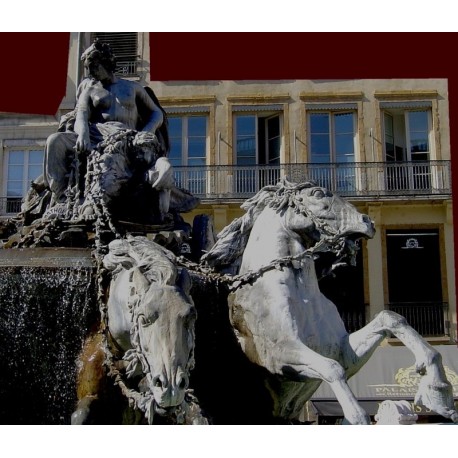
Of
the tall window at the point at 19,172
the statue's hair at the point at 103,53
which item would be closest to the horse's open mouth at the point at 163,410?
the statue's hair at the point at 103,53

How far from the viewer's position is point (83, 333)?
5.55m

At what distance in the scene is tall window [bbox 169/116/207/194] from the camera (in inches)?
911

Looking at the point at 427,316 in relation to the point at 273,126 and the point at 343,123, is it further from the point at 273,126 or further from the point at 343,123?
the point at 273,126

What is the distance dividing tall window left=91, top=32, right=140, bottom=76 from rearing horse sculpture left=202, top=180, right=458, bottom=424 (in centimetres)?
1759

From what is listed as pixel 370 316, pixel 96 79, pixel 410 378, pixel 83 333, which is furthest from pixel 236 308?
pixel 370 316

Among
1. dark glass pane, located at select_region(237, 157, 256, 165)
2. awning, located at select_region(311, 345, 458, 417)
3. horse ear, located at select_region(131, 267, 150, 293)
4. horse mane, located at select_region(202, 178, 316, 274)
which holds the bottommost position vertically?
awning, located at select_region(311, 345, 458, 417)

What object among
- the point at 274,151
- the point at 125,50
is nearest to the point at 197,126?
the point at 274,151

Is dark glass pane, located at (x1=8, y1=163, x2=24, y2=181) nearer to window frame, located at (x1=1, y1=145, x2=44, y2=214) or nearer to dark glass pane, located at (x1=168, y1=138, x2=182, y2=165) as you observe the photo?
window frame, located at (x1=1, y1=145, x2=44, y2=214)

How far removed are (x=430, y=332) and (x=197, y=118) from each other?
8.47m

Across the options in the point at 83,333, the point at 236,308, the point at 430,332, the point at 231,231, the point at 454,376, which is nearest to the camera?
the point at 83,333

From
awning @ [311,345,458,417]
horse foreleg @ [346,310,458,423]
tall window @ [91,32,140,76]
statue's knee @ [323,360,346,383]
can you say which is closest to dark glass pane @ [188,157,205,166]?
tall window @ [91,32,140,76]

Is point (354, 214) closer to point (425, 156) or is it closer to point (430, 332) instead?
point (430, 332)

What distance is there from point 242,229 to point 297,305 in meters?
0.85

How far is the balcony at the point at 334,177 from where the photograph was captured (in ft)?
74.6
